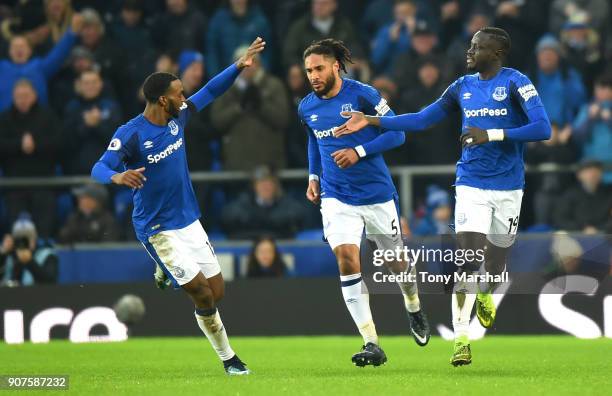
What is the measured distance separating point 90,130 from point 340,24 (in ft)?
12.2

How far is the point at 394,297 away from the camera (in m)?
16.3

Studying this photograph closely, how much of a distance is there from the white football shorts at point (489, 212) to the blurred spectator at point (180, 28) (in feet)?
27.4

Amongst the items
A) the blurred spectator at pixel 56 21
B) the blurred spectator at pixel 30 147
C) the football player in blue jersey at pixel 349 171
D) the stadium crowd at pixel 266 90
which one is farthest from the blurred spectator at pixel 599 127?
the blurred spectator at pixel 56 21

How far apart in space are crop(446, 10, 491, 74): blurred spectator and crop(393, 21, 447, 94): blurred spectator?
181 mm

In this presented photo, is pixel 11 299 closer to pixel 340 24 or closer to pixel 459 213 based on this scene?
pixel 340 24

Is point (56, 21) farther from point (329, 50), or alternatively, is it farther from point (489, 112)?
point (489, 112)

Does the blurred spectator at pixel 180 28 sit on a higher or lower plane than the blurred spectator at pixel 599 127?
higher

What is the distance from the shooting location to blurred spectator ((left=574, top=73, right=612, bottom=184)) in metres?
16.8

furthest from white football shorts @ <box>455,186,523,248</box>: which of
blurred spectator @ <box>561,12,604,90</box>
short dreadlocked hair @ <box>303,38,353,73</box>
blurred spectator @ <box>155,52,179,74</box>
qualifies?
blurred spectator @ <box>155,52,179,74</box>

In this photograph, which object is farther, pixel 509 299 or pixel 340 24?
pixel 340 24

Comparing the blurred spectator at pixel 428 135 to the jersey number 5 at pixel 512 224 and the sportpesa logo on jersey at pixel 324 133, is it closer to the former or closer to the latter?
the sportpesa logo on jersey at pixel 324 133

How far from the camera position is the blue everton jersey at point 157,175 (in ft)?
36.2

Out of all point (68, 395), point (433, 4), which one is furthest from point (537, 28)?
point (68, 395)

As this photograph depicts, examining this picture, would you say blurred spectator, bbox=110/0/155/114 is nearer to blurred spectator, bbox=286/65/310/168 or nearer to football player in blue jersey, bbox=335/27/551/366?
blurred spectator, bbox=286/65/310/168
